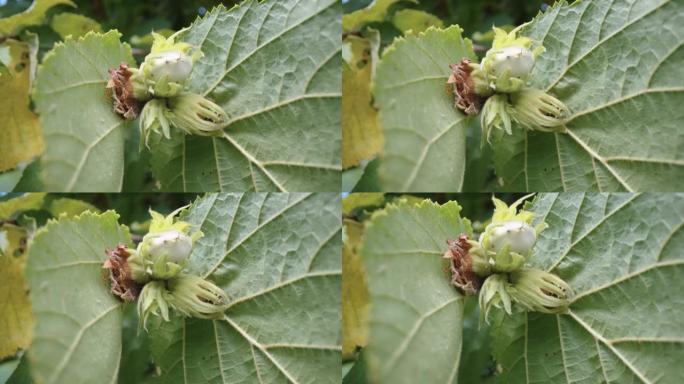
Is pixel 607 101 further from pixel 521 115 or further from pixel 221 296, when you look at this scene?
pixel 221 296

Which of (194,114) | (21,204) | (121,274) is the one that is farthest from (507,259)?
(21,204)

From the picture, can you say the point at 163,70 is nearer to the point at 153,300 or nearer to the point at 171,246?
the point at 171,246

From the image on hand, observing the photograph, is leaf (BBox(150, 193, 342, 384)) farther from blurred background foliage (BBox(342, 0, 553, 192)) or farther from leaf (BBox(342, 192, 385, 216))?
blurred background foliage (BBox(342, 0, 553, 192))

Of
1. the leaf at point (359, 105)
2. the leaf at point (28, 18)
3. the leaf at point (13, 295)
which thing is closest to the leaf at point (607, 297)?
the leaf at point (359, 105)


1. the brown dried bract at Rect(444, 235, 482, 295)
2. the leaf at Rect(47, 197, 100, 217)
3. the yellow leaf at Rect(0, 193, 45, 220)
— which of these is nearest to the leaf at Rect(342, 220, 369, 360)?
the brown dried bract at Rect(444, 235, 482, 295)

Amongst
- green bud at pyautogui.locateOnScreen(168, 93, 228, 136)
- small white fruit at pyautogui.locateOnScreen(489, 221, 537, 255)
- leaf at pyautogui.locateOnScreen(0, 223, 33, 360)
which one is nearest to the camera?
small white fruit at pyautogui.locateOnScreen(489, 221, 537, 255)

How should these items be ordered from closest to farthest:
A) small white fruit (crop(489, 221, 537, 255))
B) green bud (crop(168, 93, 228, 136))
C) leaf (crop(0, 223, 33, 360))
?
small white fruit (crop(489, 221, 537, 255)), green bud (crop(168, 93, 228, 136)), leaf (crop(0, 223, 33, 360))

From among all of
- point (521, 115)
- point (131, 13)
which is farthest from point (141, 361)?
point (521, 115)
